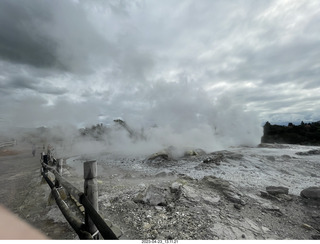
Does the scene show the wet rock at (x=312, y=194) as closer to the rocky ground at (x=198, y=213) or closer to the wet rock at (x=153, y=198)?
the rocky ground at (x=198, y=213)

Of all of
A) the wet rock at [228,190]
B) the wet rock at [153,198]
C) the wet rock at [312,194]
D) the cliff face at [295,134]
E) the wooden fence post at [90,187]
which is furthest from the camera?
the cliff face at [295,134]

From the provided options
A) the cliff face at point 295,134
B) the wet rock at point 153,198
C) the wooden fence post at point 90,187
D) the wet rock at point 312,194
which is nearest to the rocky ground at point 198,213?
the wet rock at point 153,198

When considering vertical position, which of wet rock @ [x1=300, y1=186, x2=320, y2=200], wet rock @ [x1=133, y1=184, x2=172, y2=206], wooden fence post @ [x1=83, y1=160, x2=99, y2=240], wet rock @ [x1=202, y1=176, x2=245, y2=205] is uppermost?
wooden fence post @ [x1=83, y1=160, x2=99, y2=240]

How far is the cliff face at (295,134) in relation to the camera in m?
36.7

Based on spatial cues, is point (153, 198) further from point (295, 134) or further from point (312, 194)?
point (295, 134)

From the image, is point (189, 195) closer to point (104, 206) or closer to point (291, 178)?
point (104, 206)

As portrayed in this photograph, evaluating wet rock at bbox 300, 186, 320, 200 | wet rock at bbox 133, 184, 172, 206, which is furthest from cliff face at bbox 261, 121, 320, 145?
wet rock at bbox 133, 184, 172, 206

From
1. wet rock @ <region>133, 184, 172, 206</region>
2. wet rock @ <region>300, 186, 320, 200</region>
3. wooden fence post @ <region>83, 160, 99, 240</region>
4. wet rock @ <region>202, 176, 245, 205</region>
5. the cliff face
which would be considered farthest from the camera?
the cliff face

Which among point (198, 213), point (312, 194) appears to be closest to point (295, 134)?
point (312, 194)

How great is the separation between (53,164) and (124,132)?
21203mm

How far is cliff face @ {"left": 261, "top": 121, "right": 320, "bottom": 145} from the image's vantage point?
120 ft

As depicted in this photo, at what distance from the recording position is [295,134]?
40.4 metres

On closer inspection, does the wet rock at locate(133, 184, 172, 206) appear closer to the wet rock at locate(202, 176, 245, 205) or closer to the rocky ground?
the rocky ground

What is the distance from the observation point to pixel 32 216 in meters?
4.43
